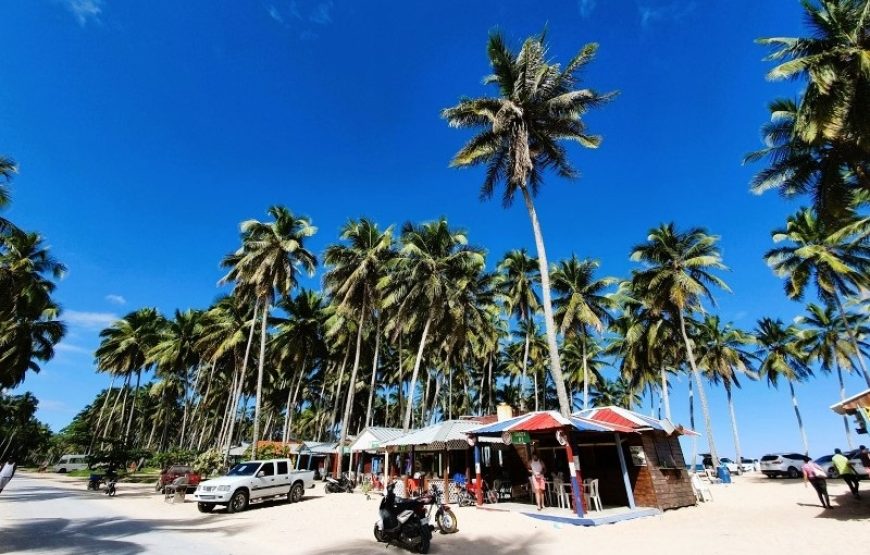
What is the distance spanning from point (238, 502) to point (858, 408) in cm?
2021

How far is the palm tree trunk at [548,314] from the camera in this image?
48.6ft

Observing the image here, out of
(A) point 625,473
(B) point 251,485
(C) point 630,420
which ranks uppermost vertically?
(C) point 630,420

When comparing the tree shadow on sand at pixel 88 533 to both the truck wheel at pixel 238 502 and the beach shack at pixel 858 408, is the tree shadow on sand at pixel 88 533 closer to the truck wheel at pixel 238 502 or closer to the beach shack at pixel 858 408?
the truck wheel at pixel 238 502

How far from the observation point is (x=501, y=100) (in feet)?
58.7

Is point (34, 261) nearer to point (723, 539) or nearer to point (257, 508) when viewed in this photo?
point (257, 508)

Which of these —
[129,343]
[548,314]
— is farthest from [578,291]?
[129,343]

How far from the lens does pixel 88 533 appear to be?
1120cm

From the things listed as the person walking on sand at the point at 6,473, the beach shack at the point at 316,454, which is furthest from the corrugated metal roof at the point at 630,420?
the beach shack at the point at 316,454

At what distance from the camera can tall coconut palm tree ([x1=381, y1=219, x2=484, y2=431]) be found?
27.5 meters

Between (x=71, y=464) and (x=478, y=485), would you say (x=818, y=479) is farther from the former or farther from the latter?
(x=71, y=464)

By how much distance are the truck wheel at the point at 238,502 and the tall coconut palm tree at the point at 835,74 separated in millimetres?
23124

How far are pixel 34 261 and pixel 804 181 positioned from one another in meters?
49.1

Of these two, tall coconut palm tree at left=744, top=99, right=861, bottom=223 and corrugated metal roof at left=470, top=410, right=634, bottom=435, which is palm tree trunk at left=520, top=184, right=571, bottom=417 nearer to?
corrugated metal roof at left=470, top=410, right=634, bottom=435

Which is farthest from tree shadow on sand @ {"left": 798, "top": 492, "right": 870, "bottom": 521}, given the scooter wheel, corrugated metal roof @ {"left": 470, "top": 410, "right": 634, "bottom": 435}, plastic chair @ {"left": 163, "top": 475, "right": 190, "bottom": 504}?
plastic chair @ {"left": 163, "top": 475, "right": 190, "bottom": 504}
